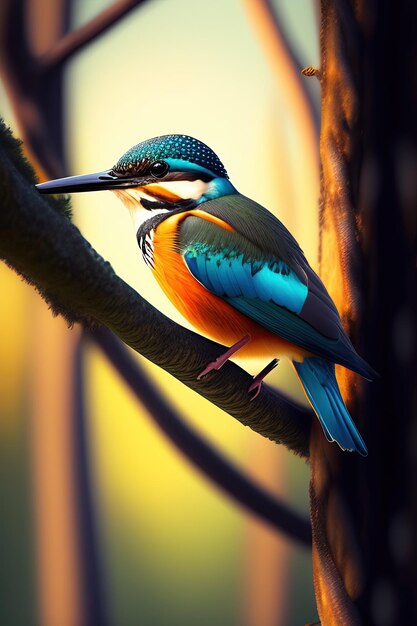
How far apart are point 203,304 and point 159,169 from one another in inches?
5.3

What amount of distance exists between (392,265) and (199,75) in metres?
0.55

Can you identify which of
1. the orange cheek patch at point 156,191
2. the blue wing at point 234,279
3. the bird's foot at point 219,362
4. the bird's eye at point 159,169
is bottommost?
the bird's foot at point 219,362

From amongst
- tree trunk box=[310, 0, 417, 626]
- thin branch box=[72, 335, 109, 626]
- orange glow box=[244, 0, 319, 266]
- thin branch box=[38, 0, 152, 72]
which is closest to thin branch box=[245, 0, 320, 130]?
orange glow box=[244, 0, 319, 266]

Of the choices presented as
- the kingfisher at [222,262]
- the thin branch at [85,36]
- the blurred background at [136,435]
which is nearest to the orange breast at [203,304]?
the kingfisher at [222,262]

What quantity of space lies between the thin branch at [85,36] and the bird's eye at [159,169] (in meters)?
0.45

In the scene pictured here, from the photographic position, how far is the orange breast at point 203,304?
27.4 inches

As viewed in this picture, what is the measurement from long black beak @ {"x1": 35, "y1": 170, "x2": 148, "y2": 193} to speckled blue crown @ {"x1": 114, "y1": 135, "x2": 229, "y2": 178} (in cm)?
1

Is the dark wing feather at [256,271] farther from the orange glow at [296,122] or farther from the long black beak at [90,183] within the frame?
the orange glow at [296,122]

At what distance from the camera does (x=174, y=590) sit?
108 centimetres

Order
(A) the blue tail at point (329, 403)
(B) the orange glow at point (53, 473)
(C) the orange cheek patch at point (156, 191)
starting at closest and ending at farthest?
(A) the blue tail at point (329, 403) < (C) the orange cheek patch at point (156, 191) < (B) the orange glow at point (53, 473)

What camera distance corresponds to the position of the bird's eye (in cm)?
70

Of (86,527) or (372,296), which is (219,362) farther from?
(86,527)

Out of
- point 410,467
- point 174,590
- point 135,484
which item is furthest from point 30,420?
point 410,467

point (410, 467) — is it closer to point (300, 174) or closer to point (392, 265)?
point (392, 265)
